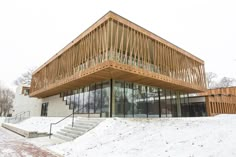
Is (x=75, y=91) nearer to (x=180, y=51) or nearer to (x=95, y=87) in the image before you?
(x=95, y=87)

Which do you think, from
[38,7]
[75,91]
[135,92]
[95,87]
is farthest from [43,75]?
[135,92]

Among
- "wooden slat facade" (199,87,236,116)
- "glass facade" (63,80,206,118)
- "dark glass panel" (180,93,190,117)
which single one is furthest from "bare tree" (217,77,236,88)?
"dark glass panel" (180,93,190,117)

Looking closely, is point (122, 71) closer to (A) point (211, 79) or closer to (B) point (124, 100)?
(B) point (124, 100)

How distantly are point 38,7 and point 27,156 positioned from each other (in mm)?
15380

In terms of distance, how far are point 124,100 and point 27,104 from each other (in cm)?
2496

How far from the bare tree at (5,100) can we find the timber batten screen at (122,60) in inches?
1628

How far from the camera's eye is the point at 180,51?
18234 millimetres

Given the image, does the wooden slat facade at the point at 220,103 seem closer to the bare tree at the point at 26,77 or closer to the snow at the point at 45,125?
the snow at the point at 45,125

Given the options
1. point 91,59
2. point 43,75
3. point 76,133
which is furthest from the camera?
point 43,75

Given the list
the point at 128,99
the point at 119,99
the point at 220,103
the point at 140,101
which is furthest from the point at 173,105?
the point at 119,99

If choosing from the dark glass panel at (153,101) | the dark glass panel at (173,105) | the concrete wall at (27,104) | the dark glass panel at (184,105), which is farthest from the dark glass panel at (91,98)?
the concrete wall at (27,104)

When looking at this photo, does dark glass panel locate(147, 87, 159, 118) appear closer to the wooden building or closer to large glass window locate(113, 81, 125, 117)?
the wooden building

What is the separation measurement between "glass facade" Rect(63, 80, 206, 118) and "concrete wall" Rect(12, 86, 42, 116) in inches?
423

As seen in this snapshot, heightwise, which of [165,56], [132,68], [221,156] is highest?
[165,56]
